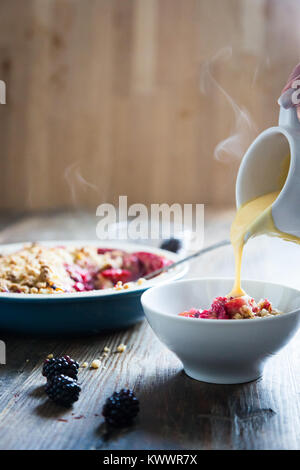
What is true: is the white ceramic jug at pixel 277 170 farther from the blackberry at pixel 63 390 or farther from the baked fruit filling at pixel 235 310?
the blackberry at pixel 63 390

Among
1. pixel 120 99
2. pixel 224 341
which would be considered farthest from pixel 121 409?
pixel 120 99

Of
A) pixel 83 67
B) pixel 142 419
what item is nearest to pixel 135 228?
pixel 142 419

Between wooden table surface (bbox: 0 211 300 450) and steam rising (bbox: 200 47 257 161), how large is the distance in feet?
9.67

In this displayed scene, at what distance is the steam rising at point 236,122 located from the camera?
161 inches

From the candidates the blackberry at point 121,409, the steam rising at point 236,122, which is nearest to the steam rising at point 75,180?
the steam rising at point 236,122

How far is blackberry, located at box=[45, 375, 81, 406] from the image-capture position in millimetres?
919

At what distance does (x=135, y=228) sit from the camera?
2576 millimetres

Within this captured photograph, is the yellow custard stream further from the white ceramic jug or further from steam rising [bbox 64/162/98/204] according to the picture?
steam rising [bbox 64/162/98/204]

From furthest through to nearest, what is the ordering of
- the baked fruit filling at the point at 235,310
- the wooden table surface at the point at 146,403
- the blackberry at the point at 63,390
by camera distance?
the baked fruit filling at the point at 235,310 → the blackberry at the point at 63,390 → the wooden table surface at the point at 146,403

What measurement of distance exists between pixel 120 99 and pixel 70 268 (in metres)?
3.07

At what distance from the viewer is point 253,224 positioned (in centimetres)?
102

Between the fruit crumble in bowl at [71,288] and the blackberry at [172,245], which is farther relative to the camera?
the blackberry at [172,245]

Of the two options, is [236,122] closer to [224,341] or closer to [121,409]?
[224,341]

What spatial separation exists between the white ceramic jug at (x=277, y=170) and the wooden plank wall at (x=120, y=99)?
10.1ft
